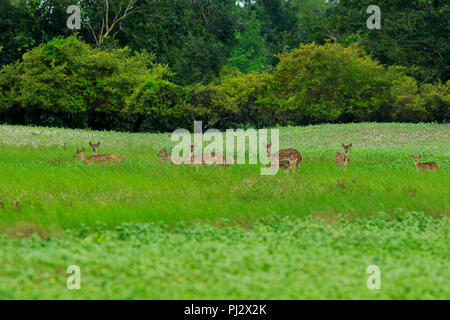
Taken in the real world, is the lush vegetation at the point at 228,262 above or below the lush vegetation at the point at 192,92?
below

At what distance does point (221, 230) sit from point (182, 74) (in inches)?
2088

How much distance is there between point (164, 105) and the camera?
51562mm

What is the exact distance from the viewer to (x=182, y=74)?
6519 centimetres

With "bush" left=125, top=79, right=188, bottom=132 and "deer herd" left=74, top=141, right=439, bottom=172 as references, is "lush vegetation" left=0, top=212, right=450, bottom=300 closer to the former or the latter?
"deer herd" left=74, top=141, right=439, bottom=172

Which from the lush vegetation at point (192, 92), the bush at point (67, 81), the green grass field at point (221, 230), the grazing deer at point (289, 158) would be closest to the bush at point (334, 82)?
the lush vegetation at point (192, 92)

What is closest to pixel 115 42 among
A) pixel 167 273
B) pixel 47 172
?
pixel 47 172

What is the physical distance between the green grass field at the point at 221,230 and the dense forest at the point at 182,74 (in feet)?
89.6

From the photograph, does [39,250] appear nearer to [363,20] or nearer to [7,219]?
[7,219]

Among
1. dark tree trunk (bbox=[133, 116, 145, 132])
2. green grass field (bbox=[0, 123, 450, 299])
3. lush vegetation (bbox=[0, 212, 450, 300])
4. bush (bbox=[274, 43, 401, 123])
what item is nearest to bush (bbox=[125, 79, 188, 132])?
dark tree trunk (bbox=[133, 116, 145, 132])

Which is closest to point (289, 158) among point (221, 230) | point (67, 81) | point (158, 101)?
point (221, 230)

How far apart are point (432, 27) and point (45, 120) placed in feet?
104

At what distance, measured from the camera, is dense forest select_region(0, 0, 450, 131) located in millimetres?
50594

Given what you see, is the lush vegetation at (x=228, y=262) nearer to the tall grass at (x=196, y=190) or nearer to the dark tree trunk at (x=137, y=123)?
the tall grass at (x=196, y=190)

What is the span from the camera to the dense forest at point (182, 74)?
166 feet
